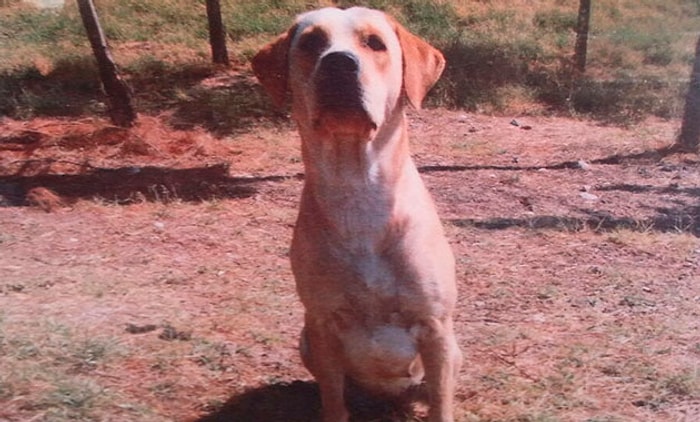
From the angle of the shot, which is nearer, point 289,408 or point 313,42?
point 313,42

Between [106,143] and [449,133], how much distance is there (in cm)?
352

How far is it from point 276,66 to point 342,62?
0.41 meters

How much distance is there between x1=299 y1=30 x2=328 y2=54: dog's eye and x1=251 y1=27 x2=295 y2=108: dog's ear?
4.0 inches

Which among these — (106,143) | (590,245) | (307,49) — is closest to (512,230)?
(590,245)

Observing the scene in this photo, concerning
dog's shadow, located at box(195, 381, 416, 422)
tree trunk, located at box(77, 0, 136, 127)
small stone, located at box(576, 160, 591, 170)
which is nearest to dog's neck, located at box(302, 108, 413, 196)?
dog's shadow, located at box(195, 381, 416, 422)

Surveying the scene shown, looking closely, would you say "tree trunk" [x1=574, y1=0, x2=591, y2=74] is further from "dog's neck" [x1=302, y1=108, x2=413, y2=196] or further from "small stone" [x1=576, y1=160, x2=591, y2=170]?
"dog's neck" [x1=302, y1=108, x2=413, y2=196]

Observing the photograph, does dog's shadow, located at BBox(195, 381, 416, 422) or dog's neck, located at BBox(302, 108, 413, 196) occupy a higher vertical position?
dog's neck, located at BBox(302, 108, 413, 196)

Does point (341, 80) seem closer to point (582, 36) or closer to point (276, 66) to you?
point (276, 66)

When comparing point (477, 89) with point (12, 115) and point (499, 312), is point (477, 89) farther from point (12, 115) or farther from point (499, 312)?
point (499, 312)

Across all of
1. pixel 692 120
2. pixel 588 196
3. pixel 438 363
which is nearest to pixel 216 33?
pixel 692 120

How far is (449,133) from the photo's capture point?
9352mm

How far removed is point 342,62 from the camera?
2.56m

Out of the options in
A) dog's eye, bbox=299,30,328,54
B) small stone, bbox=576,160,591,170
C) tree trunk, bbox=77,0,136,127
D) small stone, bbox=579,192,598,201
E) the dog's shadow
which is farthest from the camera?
tree trunk, bbox=77,0,136,127

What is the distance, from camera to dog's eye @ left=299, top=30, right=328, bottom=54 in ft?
8.88
